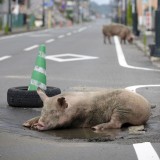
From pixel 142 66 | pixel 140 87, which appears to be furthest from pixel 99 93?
pixel 142 66

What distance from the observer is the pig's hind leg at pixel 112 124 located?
890 centimetres

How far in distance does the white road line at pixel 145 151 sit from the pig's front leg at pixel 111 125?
1190 millimetres

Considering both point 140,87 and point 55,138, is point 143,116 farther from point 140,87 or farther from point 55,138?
point 140,87

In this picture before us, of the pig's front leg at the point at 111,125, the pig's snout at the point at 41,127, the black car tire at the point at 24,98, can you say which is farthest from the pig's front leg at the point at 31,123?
the black car tire at the point at 24,98

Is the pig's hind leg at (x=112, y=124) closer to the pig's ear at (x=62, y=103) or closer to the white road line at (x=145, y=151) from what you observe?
the pig's ear at (x=62, y=103)

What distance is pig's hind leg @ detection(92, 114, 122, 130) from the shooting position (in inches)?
350

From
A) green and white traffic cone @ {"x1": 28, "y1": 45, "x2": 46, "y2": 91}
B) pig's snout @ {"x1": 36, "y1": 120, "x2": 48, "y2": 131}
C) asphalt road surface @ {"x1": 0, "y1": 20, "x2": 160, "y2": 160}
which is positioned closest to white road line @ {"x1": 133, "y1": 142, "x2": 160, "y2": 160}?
asphalt road surface @ {"x1": 0, "y1": 20, "x2": 160, "y2": 160}

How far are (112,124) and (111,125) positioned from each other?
25 mm

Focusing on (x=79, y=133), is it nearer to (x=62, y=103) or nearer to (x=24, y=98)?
(x=62, y=103)

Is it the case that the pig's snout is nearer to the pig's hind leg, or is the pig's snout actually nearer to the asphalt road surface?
the asphalt road surface

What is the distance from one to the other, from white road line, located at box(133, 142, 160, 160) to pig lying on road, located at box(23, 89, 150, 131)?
1258mm

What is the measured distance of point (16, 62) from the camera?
2125 cm

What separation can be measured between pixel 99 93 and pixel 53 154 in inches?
85.5

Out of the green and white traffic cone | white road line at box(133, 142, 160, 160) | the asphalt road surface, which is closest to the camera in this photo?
white road line at box(133, 142, 160, 160)
